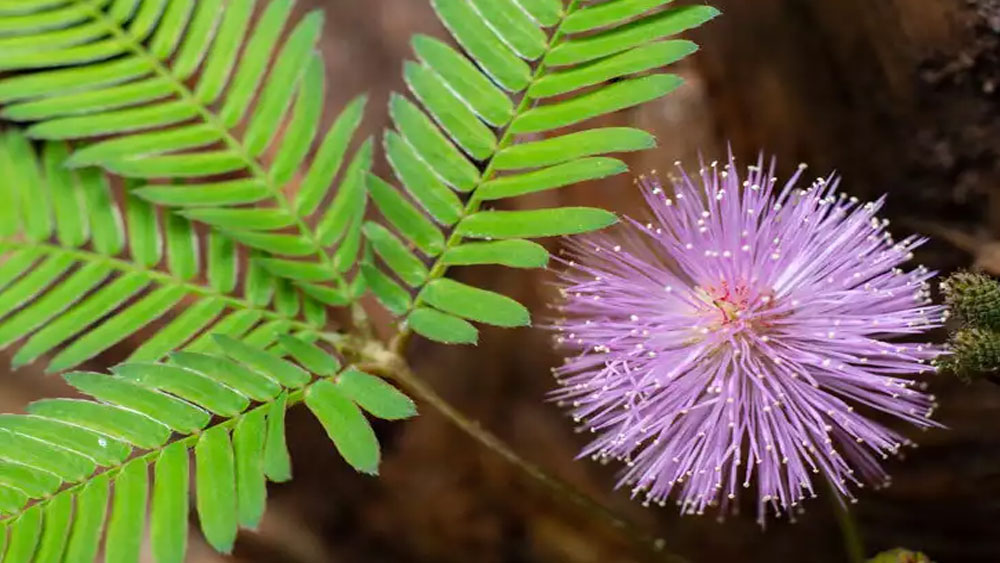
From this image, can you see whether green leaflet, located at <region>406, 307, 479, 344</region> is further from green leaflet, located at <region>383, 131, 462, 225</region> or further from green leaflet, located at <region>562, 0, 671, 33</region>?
green leaflet, located at <region>562, 0, 671, 33</region>

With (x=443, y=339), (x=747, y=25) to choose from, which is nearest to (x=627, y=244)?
(x=443, y=339)

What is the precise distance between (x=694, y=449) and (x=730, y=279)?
21 centimetres

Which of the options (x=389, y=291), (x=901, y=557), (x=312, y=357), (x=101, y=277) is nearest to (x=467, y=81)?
(x=389, y=291)

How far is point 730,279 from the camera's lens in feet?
3.60

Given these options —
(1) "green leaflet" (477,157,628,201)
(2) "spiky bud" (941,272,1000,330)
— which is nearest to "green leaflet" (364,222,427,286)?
(1) "green leaflet" (477,157,628,201)

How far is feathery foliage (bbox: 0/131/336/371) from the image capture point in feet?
4.20

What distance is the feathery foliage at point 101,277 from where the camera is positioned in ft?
4.20

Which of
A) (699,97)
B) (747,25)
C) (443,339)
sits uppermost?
(747,25)

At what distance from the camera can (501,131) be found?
3.85ft

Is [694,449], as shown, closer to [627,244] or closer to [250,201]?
[627,244]

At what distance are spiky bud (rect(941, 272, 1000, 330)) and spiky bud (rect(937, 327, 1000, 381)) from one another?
1 cm

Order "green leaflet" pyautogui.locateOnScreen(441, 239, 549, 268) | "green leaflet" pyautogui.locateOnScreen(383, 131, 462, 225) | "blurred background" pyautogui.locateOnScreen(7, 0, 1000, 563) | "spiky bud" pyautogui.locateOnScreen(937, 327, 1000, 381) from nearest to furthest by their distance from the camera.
→ "spiky bud" pyautogui.locateOnScreen(937, 327, 1000, 381)
"green leaflet" pyautogui.locateOnScreen(441, 239, 549, 268)
"green leaflet" pyautogui.locateOnScreen(383, 131, 462, 225)
"blurred background" pyautogui.locateOnScreen(7, 0, 1000, 563)

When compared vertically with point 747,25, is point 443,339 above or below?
below

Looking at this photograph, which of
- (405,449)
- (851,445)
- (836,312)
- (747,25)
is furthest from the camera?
(405,449)
